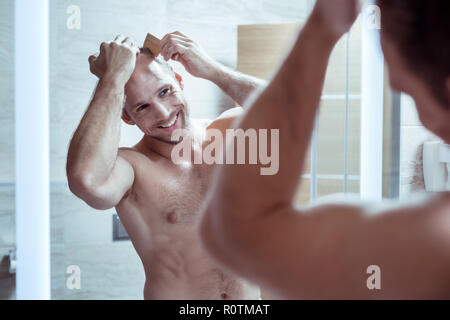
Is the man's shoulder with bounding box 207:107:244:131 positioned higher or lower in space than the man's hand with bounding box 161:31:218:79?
lower

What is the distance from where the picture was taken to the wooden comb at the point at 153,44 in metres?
0.74

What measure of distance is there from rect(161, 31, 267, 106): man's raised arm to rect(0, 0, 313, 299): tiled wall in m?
0.04

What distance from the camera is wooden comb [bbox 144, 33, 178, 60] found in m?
0.74

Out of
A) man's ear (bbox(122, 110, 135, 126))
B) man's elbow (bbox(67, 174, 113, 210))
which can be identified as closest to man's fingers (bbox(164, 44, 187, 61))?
man's ear (bbox(122, 110, 135, 126))

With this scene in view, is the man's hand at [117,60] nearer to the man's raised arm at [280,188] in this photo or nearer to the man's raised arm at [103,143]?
the man's raised arm at [103,143]

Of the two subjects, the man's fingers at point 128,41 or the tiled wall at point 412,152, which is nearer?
the man's fingers at point 128,41

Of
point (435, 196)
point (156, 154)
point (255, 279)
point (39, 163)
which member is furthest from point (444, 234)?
point (39, 163)

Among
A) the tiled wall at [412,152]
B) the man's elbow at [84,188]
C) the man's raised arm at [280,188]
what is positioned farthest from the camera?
the tiled wall at [412,152]

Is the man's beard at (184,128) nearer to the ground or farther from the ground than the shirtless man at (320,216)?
farther from the ground

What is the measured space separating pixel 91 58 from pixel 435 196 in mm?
604

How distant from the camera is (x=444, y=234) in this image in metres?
0.31
